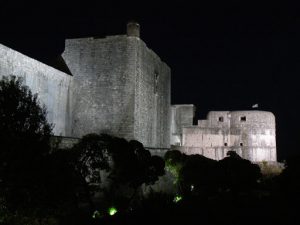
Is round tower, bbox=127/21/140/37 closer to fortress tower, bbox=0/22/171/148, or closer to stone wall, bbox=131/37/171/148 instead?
fortress tower, bbox=0/22/171/148

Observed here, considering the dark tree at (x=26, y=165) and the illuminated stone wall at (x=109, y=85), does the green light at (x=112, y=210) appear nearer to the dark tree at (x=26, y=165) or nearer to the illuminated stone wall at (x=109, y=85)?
the dark tree at (x=26, y=165)

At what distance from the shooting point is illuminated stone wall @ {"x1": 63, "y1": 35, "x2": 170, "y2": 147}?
24000mm

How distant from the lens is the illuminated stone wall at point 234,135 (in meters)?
38.9

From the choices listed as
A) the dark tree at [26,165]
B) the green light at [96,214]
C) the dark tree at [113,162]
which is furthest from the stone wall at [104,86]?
the dark tree at [26,165]

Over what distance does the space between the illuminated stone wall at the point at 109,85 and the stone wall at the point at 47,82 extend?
813mm

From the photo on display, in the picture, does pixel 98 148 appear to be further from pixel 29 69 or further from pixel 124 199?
pixel 29 69

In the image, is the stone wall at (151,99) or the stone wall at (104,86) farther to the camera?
the stone wall at (151,99)

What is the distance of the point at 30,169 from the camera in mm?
9961

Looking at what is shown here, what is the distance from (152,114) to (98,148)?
13472 millimetres

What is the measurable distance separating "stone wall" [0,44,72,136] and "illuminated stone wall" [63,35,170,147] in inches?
32.0

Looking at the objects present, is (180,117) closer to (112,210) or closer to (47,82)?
(47,82)

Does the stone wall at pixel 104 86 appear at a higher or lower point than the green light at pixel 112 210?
higher

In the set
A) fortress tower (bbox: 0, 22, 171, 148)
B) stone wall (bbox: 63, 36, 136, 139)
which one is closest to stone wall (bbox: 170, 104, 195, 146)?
fortress tower (bbox: 0, 22, 171, 148)

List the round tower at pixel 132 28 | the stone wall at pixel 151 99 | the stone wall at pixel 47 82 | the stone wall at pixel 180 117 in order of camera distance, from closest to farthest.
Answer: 1. the stone wall at pixel 47 82
2. the round tower at pixel 132 28
3. the stone wall at pixel 151 99
4. the stone wall at pixel 180 117
